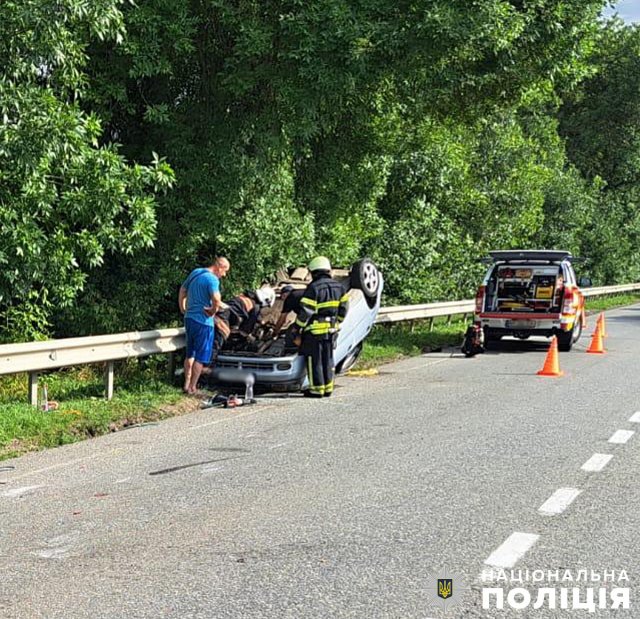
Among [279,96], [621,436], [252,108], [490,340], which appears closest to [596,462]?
[621,436]

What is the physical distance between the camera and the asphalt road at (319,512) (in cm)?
493

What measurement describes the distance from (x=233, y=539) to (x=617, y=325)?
22.0m

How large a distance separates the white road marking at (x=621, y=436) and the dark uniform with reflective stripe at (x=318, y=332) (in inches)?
147

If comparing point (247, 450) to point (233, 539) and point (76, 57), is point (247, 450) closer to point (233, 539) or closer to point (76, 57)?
point (233, 539)

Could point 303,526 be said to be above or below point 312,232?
below

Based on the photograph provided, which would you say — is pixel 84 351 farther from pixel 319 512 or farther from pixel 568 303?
pixel 568 303

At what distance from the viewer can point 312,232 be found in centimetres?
1579

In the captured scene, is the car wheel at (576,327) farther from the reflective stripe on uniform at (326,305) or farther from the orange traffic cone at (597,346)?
the reflective stripe on uniform at (326,305)

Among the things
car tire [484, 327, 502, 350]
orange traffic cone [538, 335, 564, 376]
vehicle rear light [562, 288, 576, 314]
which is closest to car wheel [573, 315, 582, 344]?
vehicle rear light [562, 288, 576, 314]

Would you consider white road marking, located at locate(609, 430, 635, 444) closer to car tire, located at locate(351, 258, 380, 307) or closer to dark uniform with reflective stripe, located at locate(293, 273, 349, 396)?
dark uniform with reflective stripe, located at locate(293, 273, 349, 396)

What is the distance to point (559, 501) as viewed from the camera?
6828mm

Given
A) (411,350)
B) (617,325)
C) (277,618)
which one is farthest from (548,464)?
(617,325)

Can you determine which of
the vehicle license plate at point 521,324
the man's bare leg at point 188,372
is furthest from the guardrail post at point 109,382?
the vehicle license plate at point 521,324

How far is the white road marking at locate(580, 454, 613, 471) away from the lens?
7953mm
